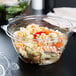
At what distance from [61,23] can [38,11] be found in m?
0.34

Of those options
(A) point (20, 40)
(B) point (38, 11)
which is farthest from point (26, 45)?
(B) point (38, 11)

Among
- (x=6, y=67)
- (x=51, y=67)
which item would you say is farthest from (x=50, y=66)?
(x=6, y=67)

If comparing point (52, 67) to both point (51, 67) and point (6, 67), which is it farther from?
point (6, 67)

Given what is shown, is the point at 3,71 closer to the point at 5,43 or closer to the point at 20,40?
the point at 20,40

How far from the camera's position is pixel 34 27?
59cm

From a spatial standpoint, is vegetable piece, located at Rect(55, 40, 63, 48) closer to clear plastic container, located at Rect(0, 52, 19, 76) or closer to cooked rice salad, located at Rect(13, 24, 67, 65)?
cooked rice salad, located at Rect(13, 24, 67, 65)

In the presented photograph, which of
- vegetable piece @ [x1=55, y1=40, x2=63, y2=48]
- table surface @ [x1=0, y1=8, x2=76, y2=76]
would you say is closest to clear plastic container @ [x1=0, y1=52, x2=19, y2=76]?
table surface @ [x1=0, y1=8, x2=76, y2=76]

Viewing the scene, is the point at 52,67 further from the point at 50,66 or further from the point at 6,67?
the point at 6,67

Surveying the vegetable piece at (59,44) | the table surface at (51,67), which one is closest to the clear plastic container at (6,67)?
the table surface at (51,67)

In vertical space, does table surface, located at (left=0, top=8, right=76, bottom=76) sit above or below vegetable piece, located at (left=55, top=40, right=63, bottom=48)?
below

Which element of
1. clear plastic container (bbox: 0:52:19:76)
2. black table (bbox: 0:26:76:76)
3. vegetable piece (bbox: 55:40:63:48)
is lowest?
black table (bbox: 0:26:76:76)

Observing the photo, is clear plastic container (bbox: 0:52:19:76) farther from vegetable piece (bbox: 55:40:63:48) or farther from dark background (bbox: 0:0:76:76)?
vegetable piece (bbox: 55:40:63:48)

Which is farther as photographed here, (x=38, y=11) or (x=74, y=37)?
(x=38, y=11)

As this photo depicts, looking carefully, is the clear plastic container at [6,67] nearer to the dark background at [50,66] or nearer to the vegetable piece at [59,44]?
the dark background at [50,66]
